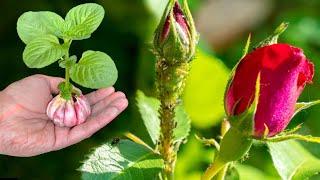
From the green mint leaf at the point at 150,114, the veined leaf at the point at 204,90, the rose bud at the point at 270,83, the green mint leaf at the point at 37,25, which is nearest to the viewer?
the rose bud at the point at 270,83

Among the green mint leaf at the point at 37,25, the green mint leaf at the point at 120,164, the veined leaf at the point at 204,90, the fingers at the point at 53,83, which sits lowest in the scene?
the veined leaf at the point at 204,90

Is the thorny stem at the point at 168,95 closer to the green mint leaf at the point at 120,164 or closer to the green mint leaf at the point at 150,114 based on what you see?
the green mint leaf at the point at 120,164

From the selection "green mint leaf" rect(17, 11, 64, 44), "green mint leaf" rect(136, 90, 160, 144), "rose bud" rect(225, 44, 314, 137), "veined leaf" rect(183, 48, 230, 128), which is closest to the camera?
"rose bud" rect(225, 44, 314, 137)

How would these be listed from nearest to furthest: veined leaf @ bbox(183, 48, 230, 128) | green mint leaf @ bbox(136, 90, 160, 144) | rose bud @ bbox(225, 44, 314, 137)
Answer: rose bud @ bbox(225, 44, 314, 137)
green mint leaf @ bbox(136, 90, 160, 144)
veined leaf @ bbox(183, 48, 230, 128)

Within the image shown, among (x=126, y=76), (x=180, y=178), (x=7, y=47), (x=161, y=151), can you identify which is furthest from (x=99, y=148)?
(x=7, y=47)

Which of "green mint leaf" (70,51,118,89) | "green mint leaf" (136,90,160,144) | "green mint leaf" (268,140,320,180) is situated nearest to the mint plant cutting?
"green mint leaf" (70,51,118,89)

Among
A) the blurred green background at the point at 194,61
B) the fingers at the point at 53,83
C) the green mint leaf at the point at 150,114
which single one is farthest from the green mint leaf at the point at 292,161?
the fingers at the point at 53,83

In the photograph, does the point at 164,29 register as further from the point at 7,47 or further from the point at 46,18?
the point at 7,47

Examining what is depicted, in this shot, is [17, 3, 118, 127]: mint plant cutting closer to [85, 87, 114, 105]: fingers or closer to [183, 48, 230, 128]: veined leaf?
[85, 87, 114, 105]: fingers
